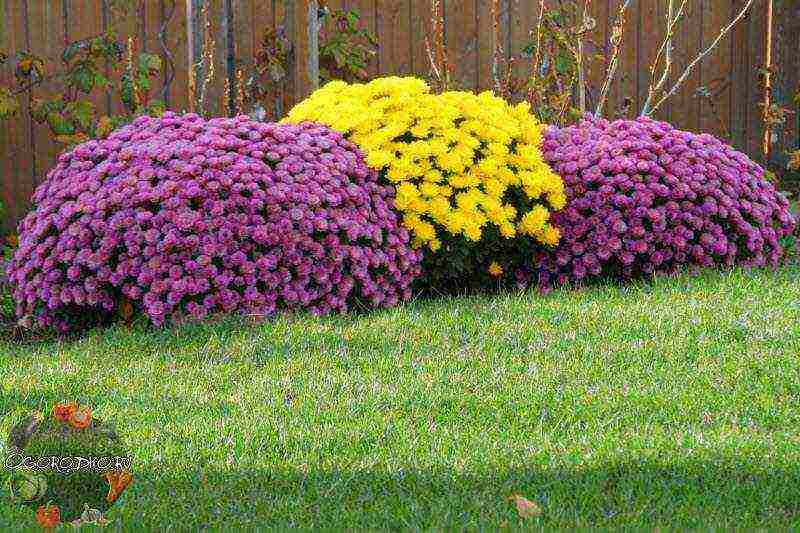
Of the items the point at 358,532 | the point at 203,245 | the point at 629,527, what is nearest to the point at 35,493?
the point at 358,532

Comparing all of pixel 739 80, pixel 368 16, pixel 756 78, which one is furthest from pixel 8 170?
pixel 756 78

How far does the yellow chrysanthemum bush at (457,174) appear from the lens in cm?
566

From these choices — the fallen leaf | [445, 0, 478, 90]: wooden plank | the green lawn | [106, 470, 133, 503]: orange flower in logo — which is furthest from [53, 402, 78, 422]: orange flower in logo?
[445, 0, 478, 90]: wooden plank

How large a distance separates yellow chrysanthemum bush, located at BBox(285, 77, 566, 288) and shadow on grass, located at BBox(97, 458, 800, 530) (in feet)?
7.80

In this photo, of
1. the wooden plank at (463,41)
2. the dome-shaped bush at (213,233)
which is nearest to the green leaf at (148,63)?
the dome-shaped bush at (213,233)

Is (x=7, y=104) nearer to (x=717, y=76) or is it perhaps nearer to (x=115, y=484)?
(x=115, y=484)

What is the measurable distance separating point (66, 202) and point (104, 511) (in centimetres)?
281

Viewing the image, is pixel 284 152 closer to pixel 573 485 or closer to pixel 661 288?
pixel 661 288

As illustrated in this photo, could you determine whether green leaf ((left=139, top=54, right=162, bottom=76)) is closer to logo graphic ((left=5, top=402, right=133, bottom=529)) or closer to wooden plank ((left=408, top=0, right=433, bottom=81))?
wooden plank ((left=408, top=0, right=433, bottom=81))

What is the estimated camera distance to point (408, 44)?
324 inches

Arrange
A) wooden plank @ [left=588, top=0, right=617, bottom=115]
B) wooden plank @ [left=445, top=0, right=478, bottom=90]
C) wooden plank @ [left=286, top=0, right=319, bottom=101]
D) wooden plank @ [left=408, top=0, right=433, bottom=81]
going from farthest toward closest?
wooden plank @ [left=588, top=0, right=617, bottom=115]
wooden plank @ [left=445, top=0, right=478, bottom=90]
wooden plank @ [left=408, top=0, right=433, bottom=81]
wooden plank @ [left=286, top=0, right=319, bottom=101]

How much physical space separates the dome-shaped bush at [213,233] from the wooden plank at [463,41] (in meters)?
2.94

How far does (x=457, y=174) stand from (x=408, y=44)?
268cm

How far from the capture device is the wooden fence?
7449 millimetres
